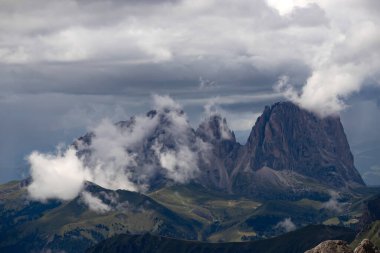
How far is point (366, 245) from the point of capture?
114 m

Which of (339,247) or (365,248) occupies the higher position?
(339,247)

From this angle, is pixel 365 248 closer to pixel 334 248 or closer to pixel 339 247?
pixel 339 247

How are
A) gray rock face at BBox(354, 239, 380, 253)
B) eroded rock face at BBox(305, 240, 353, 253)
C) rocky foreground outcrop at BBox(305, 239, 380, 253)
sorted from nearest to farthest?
gray rock face at BBox(354, 239, 380, 253) < rocky foreground outcrop at BBox(305, 239, 380, 253) < eroded rock face at BBox(305, 240, 353, 253)

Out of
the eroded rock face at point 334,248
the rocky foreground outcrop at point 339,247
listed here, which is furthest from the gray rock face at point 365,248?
the eroded rock face at point 334,248

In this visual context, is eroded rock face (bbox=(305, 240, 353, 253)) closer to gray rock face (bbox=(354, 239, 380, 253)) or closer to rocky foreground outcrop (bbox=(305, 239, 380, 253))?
rocky foreground outcrop (bbox=(305, 239, 380, 253))

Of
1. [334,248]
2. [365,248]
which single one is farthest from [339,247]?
[365,248]

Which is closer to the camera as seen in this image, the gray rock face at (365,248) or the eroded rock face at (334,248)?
the gray rock face at (365,248)

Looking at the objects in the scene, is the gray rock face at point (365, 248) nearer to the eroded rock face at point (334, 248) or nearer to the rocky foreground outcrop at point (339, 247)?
the rocky foreground outcrop at point (339, 247)

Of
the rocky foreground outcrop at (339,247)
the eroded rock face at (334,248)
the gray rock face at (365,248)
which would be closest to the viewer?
the gray rock face at (365,248)

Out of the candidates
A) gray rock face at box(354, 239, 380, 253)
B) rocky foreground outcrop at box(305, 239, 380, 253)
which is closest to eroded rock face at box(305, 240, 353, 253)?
rocky foreground outcrop at box(305, 239, 380, 253)

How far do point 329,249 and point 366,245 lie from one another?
5839 millimetres

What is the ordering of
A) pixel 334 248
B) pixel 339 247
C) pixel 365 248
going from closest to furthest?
pixel 365 248, pixel 334 248, pixel 339 247

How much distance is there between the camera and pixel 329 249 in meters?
114

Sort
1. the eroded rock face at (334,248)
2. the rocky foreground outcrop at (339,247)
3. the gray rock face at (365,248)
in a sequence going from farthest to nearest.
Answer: the eroded rock face at (334,248), the rocky foreground outcrop at (339,247), the gray rock face at (365,248)
